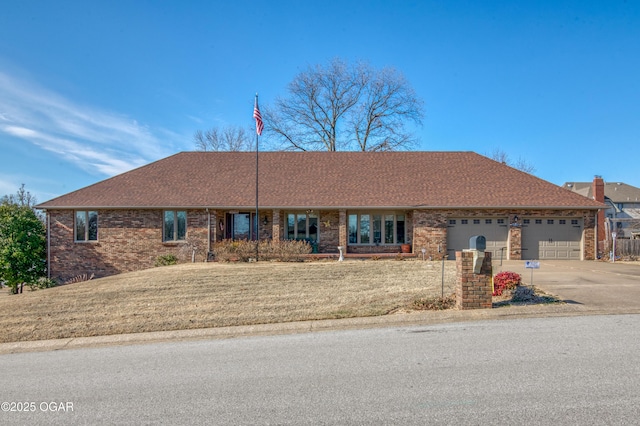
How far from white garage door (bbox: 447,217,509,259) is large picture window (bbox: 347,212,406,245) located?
236 cm

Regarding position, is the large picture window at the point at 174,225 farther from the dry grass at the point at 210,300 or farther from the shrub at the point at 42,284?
the dry grass at the point at 210,300

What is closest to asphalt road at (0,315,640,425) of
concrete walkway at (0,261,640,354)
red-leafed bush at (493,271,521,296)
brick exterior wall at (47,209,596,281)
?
concrete walkway at (0,261,640,354)

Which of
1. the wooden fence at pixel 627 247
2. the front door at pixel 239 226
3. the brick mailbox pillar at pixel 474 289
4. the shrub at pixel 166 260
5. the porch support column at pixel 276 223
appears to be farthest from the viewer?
the front door at pixel 239 226

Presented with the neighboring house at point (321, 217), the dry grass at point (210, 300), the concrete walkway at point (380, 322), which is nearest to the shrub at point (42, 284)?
the neighboring house at point (321, 217)

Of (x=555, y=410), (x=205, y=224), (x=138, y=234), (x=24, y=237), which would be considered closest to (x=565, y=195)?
(x=205, y=224)

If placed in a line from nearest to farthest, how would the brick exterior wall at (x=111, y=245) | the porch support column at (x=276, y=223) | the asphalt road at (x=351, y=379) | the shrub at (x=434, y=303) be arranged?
the asphalt road at (x=351, y=379)
the shrub at (x=434, y=303)
the brick exterior wall at (x=111, y=245)
the porch support column at (x=276, y=223)

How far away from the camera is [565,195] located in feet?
66.1

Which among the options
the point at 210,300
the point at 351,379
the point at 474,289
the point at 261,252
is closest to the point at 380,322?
the point at 474,289

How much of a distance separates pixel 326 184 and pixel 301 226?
2.72 m

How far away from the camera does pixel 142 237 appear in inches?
765

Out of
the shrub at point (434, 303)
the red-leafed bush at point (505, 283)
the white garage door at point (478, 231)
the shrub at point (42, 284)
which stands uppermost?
the white garage door at point (478, 231)

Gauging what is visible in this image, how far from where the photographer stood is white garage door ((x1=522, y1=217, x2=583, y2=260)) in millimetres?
19531

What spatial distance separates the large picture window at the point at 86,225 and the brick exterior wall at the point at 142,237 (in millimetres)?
266

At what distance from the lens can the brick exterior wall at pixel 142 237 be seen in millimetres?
19266
